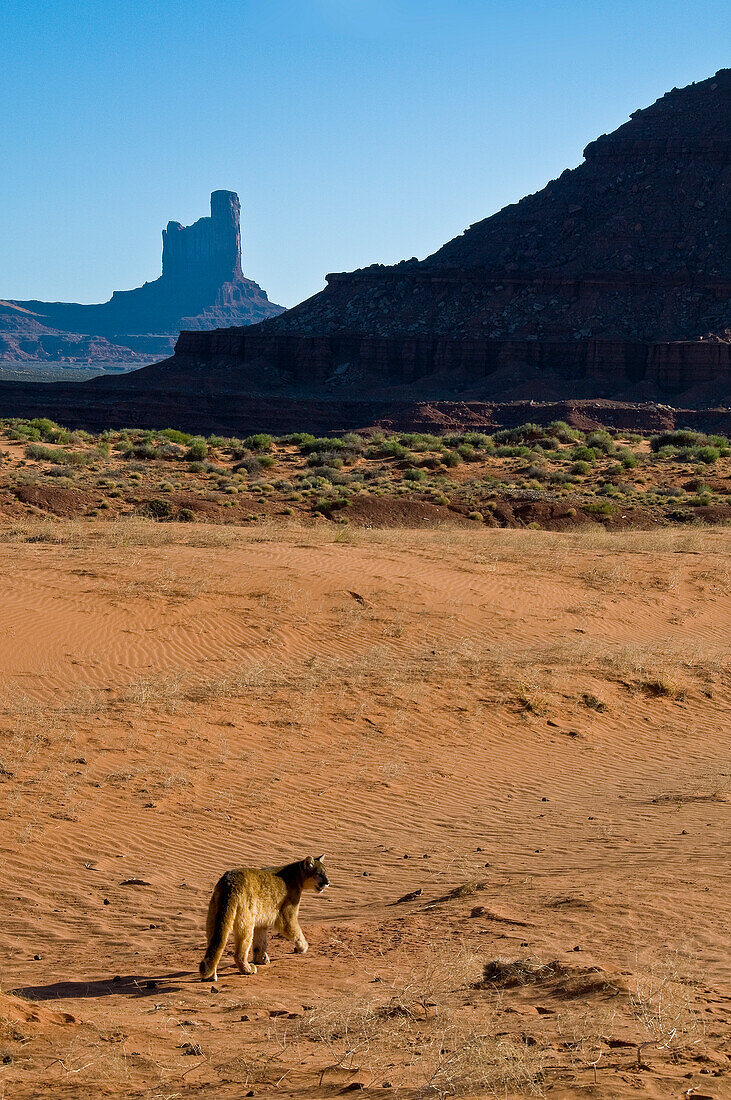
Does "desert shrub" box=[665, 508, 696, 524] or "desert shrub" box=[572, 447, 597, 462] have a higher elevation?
"desert shrub" box=[572, 447, 597, 462]

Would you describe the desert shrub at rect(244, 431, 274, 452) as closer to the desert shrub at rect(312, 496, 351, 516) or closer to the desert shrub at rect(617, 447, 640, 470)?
the desert shrub at rect(617, 447, 640, 470)

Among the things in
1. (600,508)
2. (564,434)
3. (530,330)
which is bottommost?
(600,508)

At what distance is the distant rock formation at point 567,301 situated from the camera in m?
87.3

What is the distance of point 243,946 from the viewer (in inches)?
241

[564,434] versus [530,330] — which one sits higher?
[530,330]

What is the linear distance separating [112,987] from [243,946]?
746mm

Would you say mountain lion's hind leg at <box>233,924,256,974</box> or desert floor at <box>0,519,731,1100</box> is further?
mountain lion's hind leg at <box>233,924,256,974</box>

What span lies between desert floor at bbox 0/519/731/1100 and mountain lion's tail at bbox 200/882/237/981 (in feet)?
0.52

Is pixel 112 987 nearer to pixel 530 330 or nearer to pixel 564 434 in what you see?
pixel 564 434

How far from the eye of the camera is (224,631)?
1608cm

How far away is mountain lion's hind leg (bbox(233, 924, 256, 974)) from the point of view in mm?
6098

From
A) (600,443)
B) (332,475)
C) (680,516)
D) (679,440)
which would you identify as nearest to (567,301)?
(679,440)

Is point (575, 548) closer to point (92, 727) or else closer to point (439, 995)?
point (92, 727)

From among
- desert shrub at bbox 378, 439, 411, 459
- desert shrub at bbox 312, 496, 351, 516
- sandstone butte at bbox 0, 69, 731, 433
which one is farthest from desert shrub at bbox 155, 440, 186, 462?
sandstone butte at bbox 0, 69, 731, 433
